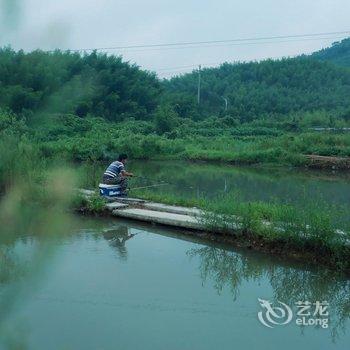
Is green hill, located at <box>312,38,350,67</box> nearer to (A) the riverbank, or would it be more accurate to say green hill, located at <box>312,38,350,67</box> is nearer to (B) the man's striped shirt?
(B) the man's striped shirt

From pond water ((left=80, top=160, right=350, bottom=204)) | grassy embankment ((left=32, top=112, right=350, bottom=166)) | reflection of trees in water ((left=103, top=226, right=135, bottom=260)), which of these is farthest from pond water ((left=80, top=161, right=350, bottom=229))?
reflection of trees in water ((left=103, top=226, right=135, bottom=260))

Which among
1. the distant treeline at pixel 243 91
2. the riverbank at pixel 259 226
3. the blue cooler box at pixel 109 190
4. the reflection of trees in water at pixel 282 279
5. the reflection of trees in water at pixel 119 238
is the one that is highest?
the distant treeline at pixel 243 91

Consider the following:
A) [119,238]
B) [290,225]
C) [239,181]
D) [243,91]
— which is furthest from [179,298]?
[243,91]

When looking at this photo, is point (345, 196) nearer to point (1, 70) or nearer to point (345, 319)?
point (345, 319)

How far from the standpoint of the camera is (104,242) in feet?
27.0

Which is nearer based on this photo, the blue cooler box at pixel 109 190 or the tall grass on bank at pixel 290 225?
the tall grass on bank at pixel 290 225

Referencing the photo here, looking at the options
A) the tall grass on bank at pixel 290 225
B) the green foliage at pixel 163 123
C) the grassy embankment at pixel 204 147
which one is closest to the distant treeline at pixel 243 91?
the green foliage at pixel 163 123

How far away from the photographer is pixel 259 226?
7.62 meters

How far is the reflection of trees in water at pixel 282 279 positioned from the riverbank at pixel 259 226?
0.32m

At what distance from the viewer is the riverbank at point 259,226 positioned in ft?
21.8

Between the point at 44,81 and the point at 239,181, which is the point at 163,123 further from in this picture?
the point at 44,81

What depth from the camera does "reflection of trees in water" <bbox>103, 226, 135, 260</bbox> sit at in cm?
768

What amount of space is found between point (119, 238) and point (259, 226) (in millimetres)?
2482

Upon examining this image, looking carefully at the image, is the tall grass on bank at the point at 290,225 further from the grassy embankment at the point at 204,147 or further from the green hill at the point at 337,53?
the green hill at the point at 337,53
